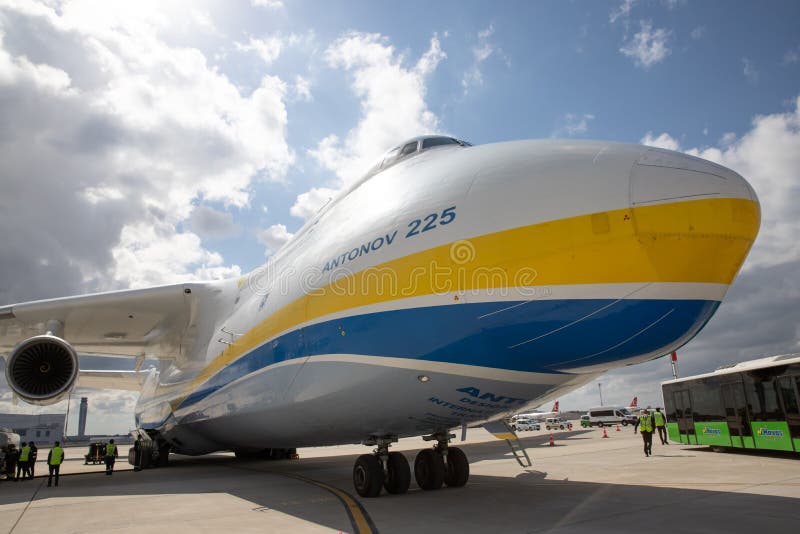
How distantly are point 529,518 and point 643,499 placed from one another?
1986 mm

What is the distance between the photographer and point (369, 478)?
6.90 meters

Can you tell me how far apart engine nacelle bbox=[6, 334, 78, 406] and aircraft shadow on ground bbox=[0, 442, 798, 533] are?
182cm

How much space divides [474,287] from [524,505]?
10.4 ft

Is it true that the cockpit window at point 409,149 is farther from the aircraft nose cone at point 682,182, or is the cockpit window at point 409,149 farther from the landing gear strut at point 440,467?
the landing gear strut at point 440,467

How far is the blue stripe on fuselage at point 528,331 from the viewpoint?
442 centimetres

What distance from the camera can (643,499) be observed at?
22.0 feet

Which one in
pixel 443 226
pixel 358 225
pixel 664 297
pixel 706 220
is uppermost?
pixel 358 225

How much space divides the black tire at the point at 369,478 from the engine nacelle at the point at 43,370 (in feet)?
22.2

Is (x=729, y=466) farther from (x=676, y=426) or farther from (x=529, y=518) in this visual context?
(x=529, y=518)

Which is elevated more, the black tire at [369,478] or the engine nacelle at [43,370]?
the engine nacelle at [43,370]

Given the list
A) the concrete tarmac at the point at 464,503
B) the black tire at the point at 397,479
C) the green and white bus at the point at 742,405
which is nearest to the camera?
the concrete tarmac at the point at 464,503

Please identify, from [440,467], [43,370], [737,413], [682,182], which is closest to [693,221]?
[682,182]

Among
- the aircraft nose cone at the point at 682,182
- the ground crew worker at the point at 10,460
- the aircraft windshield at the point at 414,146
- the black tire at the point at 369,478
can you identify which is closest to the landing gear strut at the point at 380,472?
the black tire at the point at 369,478

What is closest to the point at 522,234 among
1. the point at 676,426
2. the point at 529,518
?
the point at 529,518
